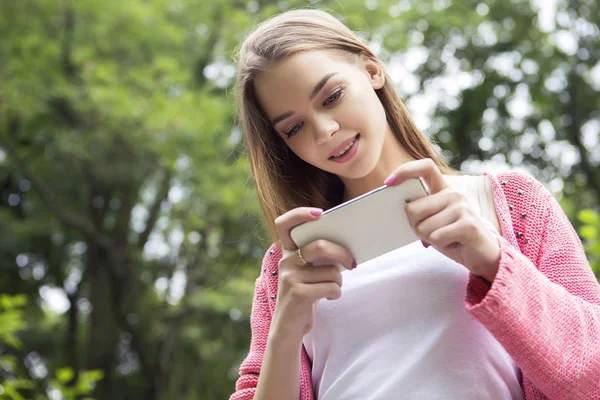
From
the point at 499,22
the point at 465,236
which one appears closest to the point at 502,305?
the point at 465,236

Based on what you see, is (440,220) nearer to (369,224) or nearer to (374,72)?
(369,224)

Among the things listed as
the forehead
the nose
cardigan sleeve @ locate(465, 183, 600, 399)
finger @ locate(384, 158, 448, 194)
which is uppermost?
the forehead

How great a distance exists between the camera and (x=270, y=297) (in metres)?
1.58

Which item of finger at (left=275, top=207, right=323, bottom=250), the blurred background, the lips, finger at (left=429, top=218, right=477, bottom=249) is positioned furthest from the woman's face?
the blurred background

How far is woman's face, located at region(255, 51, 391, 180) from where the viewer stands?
4.73 feet

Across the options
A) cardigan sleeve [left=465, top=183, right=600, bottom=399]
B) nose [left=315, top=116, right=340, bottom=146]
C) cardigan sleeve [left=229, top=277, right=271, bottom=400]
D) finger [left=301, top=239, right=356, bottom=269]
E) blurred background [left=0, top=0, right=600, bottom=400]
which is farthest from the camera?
blurred background [left=0, top=0, right=600, bottom=400]

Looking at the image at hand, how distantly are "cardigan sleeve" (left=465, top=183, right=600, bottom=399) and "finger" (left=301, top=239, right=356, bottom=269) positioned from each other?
8.2 inches

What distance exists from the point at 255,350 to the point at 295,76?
57 centimetres

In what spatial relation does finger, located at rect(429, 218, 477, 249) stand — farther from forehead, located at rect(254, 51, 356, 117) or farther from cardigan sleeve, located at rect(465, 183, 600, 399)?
forehead, located at rect(254, 51, 356, 117)

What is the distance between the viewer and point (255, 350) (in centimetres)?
158

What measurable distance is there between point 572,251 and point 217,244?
8.28 m

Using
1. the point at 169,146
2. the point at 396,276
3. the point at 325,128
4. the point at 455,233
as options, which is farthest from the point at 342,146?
the point at 169,146

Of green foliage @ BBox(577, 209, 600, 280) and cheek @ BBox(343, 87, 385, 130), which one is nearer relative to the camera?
cheek @ BBox(343, 87, 385, 130)

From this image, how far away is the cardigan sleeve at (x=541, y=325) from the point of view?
1.15 m
